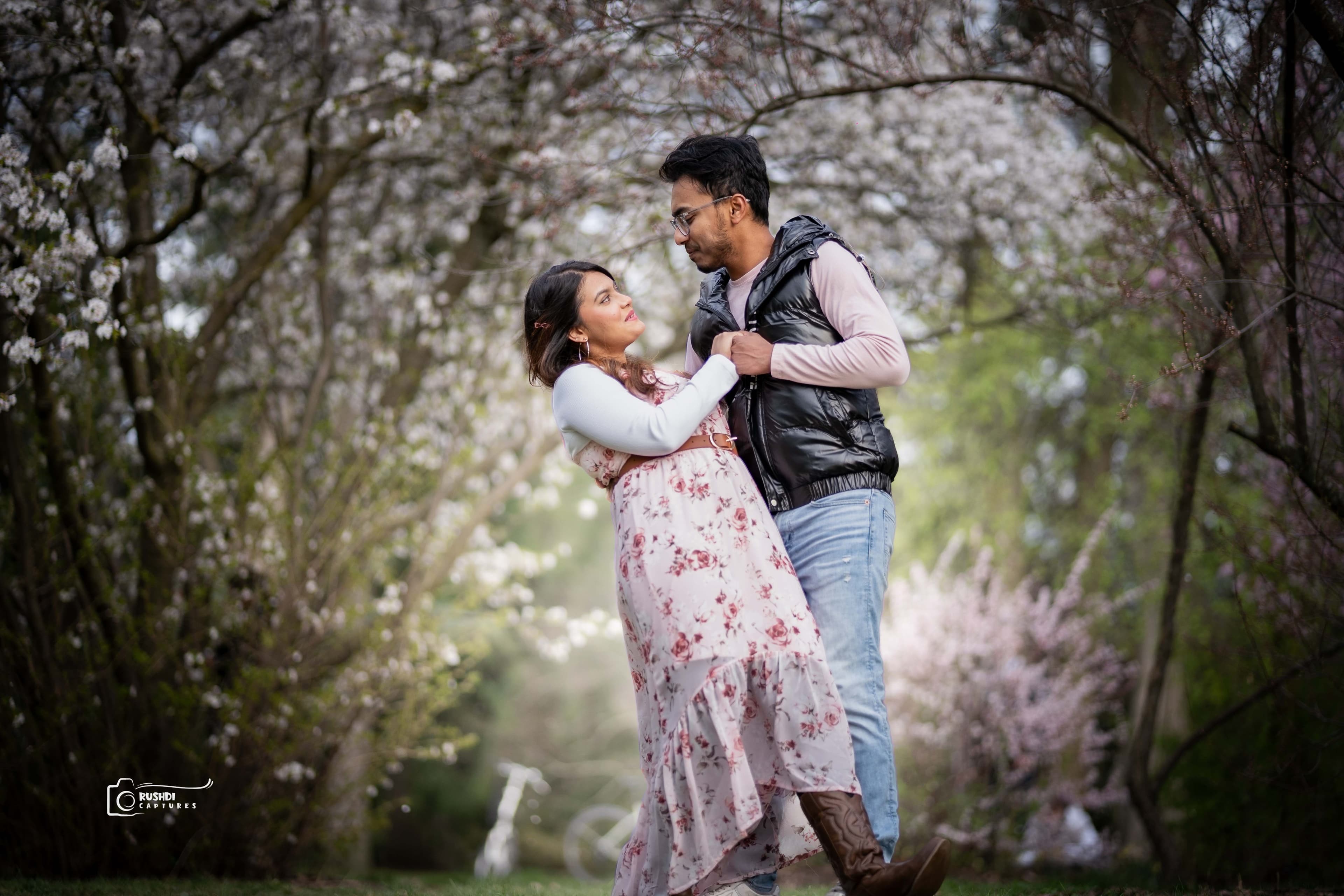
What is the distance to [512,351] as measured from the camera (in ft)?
24.8

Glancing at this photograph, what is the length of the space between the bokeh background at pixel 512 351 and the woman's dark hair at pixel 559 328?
1172 mm

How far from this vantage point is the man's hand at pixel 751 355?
8.84ft

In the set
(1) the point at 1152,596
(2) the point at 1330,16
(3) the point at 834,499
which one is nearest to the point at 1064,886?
(3) the point at 834,499

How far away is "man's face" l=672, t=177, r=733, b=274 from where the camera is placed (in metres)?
2.87

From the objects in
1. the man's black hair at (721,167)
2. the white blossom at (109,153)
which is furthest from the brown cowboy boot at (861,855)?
the white blossom at (109,153)

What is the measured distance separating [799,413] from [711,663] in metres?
0.68

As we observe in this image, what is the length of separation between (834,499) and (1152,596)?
→ 8275 millimetres

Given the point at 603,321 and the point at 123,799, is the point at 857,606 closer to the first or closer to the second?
the point at 603,321

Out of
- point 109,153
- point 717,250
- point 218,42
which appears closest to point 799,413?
point 717,250

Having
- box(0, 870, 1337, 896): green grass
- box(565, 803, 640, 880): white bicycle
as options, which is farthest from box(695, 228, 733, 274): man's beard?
box(565, 803, 640, 880): white bicycle

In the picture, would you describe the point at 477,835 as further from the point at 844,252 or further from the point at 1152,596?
the point at 844,252

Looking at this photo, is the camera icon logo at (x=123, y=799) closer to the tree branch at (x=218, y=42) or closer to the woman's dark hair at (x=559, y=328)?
the tree branch at (x=218, y=42)

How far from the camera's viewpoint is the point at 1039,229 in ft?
26.3

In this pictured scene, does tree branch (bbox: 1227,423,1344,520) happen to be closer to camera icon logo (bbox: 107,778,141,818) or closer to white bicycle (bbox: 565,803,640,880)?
camera icon logo (bbox: 107,778,141,818)
